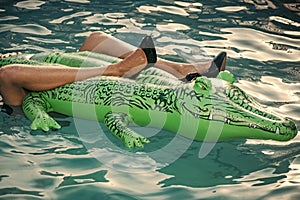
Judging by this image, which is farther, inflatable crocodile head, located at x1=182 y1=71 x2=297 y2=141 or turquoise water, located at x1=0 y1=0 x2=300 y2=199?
inflatable crocodile head, located at x1=182 y1=71 x2=297 y2=141

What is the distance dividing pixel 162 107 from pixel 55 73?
94 centimetres

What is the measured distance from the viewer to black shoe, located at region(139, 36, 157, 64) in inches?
160

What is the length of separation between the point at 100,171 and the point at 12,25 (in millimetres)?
3457

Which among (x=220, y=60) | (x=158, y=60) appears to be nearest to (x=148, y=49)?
(x=158, y=60)

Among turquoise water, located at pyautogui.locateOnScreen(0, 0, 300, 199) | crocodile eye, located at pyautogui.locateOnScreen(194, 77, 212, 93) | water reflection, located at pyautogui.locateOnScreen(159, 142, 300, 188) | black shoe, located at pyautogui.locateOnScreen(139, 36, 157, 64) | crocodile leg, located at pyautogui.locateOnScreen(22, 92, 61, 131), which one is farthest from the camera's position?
black shoe, located at pyautogui.locateOnScreen(139, 36, 157, 64)

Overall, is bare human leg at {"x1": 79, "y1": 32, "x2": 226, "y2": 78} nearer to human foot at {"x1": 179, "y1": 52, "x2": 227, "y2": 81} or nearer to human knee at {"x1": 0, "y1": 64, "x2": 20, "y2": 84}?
human foot at {"x1": 179, "y1": 52, "x2": 227, "y2": 81}

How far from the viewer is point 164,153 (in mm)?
3809

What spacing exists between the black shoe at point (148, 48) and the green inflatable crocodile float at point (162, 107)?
105mm

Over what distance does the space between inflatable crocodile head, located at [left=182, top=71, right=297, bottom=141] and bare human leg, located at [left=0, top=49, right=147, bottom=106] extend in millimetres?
579

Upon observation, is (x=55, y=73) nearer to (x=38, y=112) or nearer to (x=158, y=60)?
(x=38, y=112)

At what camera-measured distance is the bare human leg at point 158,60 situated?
4.41 m

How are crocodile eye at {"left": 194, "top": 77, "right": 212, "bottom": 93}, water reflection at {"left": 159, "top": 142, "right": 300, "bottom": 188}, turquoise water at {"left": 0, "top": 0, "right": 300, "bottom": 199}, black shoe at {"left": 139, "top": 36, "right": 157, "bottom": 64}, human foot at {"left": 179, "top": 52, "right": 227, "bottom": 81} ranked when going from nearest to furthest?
turquoise water at {"left": 0, "top": 0, "right": 300, "bottom": 199} < water reflection at {"left": 159, "top": 142, "right": 300, "bottom": 188} < crocodile eye at {"left": 194, "top": 77, "right": 212, "bottom": 93} < black shoe at {"left": 139, "top": 36, "right": 157, "bottom": 64} < human foot at {"left": 179, "top": 52, "right": 227, "bottom": 81}

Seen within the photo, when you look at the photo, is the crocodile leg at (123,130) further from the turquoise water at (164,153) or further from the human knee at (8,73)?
the human knee at (8,73)

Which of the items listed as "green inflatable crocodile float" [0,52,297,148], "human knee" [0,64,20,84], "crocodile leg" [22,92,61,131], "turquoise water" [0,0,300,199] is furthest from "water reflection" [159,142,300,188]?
"human knee" [0,64,20,84]
